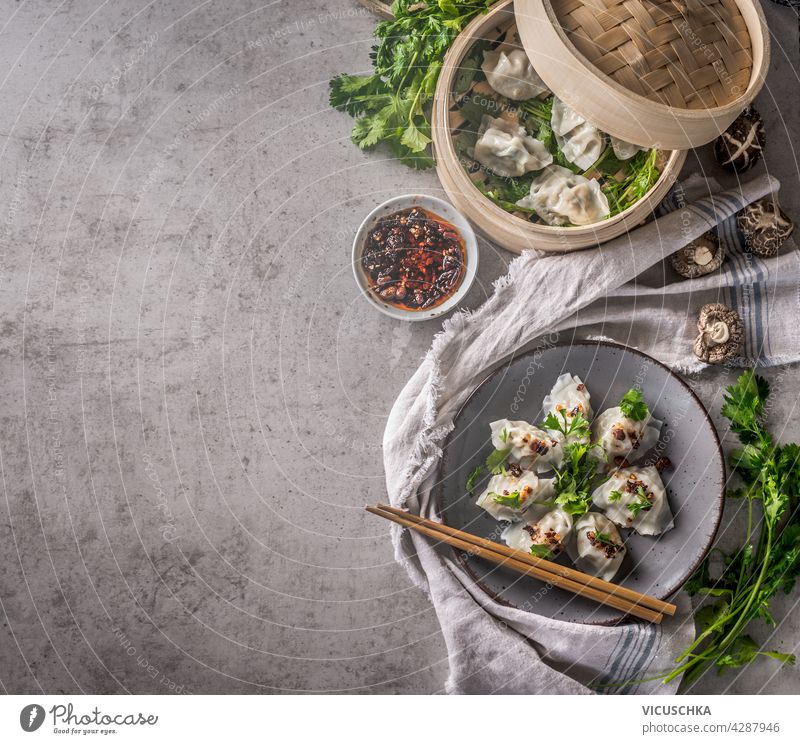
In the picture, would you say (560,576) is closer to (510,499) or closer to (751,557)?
(510,499)

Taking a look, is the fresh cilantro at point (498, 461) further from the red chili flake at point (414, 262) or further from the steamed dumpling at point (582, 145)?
the steamed dumpling at point (582, 145)

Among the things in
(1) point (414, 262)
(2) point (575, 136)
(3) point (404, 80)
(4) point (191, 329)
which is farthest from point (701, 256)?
(4) point (191, 329)

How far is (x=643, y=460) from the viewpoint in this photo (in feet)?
4.70

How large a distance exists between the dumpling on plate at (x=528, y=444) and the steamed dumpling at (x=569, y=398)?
0.06m

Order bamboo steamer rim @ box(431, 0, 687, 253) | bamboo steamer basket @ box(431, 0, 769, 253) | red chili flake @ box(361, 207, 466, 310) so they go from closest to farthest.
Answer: bamboo steamer basket @ box(431, 0, 769, 253)
bamboo steamer rim @ box(431, 0, 687, 253)
red chili flake @ box(361, 207, 466, 310)

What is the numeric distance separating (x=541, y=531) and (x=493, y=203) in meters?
0.70

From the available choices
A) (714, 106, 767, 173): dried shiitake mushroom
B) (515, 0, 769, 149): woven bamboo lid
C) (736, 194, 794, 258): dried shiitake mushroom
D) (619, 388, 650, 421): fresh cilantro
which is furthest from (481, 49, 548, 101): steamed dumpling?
(619, 388, 650, 421): fresh cilantro

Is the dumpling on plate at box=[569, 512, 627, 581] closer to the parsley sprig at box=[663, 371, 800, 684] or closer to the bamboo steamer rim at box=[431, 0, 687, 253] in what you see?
the parsley sprig at box=[663, 371, 800, 684]

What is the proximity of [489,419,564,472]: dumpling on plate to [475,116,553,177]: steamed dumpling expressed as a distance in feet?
1.80

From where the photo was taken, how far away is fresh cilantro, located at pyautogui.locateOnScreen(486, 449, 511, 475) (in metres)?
1.39

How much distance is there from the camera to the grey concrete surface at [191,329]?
1.49 metres

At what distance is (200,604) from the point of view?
149cm

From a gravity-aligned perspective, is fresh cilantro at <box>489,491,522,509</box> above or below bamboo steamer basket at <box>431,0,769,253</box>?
below
